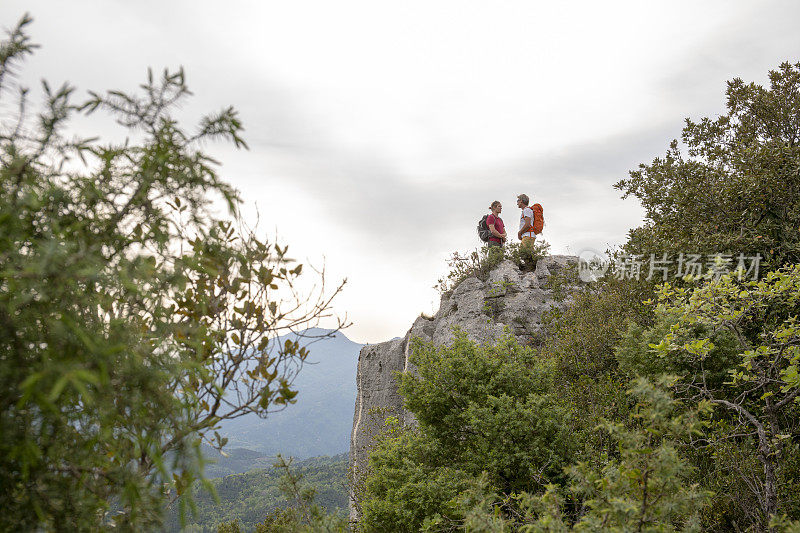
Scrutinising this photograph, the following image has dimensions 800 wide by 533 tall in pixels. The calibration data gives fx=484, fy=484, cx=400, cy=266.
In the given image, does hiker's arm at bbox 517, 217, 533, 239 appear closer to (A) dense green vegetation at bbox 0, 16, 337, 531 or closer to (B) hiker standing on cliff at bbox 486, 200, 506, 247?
(B) hiker standing on cliff at bbox 486, 200, 506, 247

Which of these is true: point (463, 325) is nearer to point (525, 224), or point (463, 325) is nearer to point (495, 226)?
point (495, 226)

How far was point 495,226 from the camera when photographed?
16969 millimetres

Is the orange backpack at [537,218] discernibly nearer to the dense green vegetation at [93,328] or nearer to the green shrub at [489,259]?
the green shrub at [489,259]

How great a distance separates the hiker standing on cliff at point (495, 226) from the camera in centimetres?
1677

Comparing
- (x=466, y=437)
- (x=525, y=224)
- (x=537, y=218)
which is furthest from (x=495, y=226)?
(x=466, y=437)

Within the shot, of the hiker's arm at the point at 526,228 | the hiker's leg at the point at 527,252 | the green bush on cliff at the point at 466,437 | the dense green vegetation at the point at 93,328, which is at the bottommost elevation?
the green bush on cliff at the point at 466,437

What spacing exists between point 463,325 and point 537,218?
527cm


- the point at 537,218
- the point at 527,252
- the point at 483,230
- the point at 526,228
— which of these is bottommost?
the point at 527,252

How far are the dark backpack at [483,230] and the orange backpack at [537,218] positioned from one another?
1634 mm

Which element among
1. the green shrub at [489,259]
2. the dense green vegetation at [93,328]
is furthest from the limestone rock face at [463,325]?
the dense green vegetation at [93,328]

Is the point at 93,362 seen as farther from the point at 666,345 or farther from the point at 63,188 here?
the point at 666,345

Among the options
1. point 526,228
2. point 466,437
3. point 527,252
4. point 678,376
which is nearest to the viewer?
point 678,376

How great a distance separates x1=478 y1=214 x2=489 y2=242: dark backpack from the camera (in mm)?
17109

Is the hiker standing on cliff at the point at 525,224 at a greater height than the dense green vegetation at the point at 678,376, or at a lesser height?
greater
